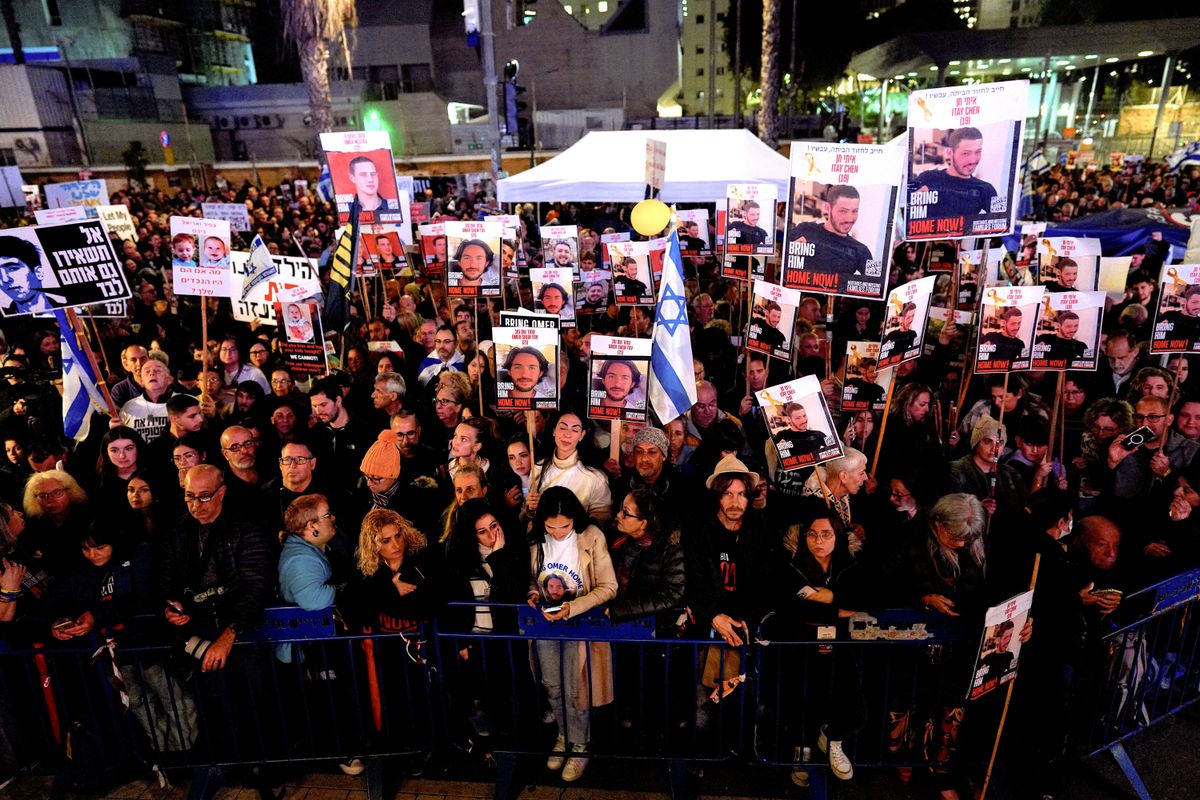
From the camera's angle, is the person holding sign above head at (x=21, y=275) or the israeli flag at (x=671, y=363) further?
the person holding sign above head at (x=21, y=275)

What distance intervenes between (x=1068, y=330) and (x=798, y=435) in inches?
88.5

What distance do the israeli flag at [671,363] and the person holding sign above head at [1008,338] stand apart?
7.13ft

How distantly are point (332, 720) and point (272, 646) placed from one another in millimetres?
521

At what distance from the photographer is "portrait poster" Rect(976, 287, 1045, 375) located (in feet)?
16.7

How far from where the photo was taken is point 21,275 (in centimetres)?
661

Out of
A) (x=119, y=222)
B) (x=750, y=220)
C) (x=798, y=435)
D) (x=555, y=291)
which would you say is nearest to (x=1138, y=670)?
(x=798, y=435)

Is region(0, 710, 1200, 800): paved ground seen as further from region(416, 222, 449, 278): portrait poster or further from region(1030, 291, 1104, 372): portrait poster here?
region(416, 222, 449, 278): portrait poster

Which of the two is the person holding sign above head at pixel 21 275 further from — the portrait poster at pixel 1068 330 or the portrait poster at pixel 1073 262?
the portrait poster at pixel 1073 262

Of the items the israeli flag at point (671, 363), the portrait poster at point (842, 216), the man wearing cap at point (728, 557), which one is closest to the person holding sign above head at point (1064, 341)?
the portrait poster at point (842, 216)

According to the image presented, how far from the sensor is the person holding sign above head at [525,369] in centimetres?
488

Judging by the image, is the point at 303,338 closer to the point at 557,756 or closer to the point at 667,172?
the point at 557,756

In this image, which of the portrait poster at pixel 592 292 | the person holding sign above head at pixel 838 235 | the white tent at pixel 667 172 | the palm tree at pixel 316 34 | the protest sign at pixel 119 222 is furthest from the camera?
the palm tree at pixel 316 34

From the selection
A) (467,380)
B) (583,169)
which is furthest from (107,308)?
(583,169)

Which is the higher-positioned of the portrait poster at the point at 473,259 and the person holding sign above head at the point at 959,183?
the person holding sign above head at the point at 959,183
